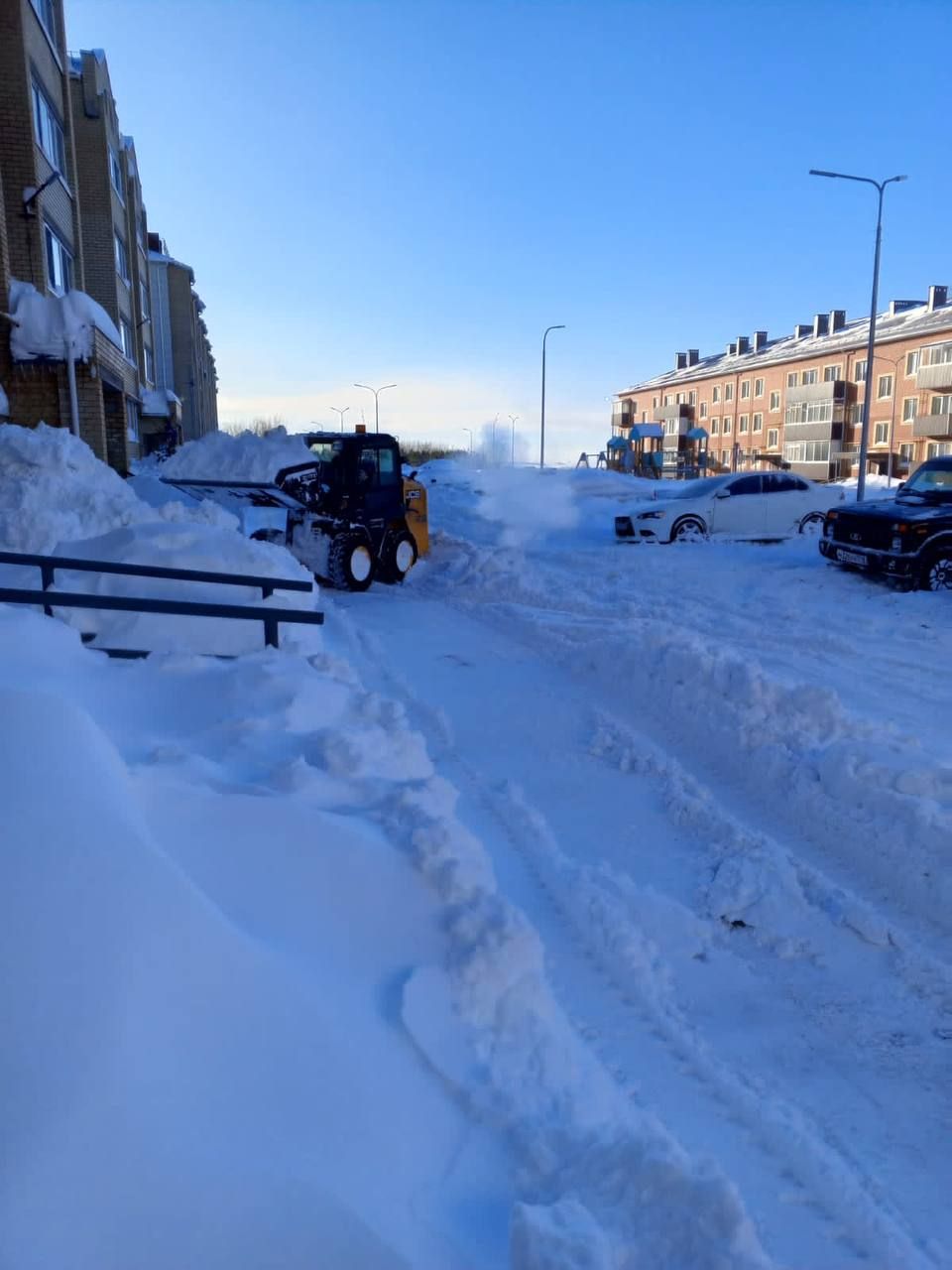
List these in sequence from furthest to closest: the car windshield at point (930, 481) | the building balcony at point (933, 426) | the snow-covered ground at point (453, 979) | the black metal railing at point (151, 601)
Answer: the building balcony at point (933, 426) → the car windshield at point (930, 481) → the black metal railing at point (151, 601) → the snow-covered ground at point (453, 979)

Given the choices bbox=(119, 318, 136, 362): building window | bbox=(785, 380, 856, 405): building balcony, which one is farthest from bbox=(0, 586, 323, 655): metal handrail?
bbox=(785, 380, 856, 405): building balcony

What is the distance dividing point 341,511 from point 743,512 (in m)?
9.22

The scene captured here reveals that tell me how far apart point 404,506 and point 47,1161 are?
12336 mm

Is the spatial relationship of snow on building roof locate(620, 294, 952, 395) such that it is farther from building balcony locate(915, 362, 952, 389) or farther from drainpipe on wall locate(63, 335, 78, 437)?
drainpipe on wall locate(63, 335, 78, 437)

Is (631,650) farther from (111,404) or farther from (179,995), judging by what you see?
(111,404)

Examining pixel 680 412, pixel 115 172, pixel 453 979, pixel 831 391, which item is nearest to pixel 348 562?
pixel 453 979

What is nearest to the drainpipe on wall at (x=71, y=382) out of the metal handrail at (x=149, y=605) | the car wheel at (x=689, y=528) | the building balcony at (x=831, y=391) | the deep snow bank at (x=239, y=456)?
the deep snow bank at (x=239, y=456)

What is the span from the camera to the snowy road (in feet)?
9.32

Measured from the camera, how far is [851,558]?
1376 cm

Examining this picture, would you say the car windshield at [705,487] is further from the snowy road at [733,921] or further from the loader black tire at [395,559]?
the snowy road at [733,921]

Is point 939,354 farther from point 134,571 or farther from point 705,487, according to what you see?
point 134,571

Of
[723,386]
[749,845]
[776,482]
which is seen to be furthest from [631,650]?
[723,386]

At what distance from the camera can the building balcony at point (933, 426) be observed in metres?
50.0

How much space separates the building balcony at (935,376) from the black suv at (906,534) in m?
41.3
